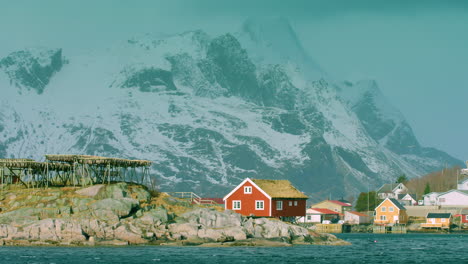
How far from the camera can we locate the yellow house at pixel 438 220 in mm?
154250

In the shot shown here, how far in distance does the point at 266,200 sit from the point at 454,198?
91779 millimetres

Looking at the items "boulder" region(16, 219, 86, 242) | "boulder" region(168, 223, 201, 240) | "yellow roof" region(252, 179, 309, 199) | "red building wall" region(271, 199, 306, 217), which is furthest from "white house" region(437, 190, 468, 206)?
"boulder" region(16, 219, 86, 242)

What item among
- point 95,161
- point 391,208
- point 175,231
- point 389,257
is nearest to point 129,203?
point 175,231

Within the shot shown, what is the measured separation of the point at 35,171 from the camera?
343 ft

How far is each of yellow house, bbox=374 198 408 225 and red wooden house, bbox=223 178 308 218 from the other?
57689 mm

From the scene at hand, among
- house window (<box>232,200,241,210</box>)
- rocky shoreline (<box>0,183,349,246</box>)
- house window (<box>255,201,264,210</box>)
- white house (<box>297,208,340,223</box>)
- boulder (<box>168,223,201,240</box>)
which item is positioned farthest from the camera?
white house (<box>297,208,340,223</box>)

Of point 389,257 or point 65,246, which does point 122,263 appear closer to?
point 65,246

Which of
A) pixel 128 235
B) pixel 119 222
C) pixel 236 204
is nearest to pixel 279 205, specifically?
pixel 236 204

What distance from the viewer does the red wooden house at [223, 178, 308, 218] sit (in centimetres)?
10875

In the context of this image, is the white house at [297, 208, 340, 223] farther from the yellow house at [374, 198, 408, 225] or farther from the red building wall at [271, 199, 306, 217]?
the red building wall at [271, 199, 306, 217]

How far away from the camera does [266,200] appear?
Answer: 10881 centimetres

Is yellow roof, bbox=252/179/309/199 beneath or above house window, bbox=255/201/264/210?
above

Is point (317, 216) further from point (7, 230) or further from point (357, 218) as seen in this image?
point (7, 230)

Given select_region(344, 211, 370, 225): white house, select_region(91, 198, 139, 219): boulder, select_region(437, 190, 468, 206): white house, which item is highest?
select_region(437, 190, 468, 206): white house
